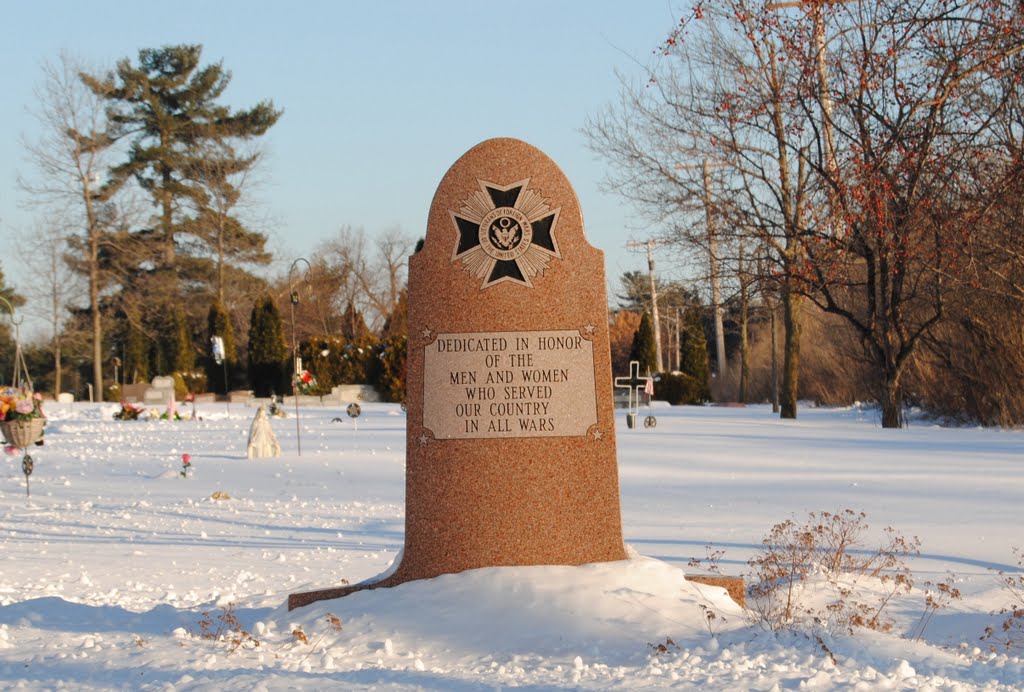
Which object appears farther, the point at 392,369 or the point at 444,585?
the point at 392,369

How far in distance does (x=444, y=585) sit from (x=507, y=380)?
4.47 ft

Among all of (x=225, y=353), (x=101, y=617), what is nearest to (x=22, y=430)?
(x=101, y=617)

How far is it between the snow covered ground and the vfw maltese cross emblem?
1.95 m

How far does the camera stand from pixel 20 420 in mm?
15180

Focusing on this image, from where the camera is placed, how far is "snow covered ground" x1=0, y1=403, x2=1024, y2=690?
534cm

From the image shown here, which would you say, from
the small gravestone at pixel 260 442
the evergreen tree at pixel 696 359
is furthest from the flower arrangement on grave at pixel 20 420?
the evergreen tree at pixel 696 359

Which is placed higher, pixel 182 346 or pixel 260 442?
pixel 182 346

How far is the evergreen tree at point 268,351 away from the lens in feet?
161

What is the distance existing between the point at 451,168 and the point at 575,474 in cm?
217

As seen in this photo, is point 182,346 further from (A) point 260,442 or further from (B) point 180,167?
(A) point 260,442

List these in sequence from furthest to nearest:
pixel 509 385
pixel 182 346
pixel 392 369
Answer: pixel 182 346 → pixel 392 369 → pixel 509 385

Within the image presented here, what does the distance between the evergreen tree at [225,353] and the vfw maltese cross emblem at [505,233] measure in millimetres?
43095

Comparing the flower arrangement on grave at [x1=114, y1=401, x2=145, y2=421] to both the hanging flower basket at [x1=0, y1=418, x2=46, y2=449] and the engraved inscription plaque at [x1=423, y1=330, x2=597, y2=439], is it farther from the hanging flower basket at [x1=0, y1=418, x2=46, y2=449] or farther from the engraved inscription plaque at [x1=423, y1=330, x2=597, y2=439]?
the engraved inscription plaque at [x1=423, y1=330, x2=597, y2=439]

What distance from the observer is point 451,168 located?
24.3ft
